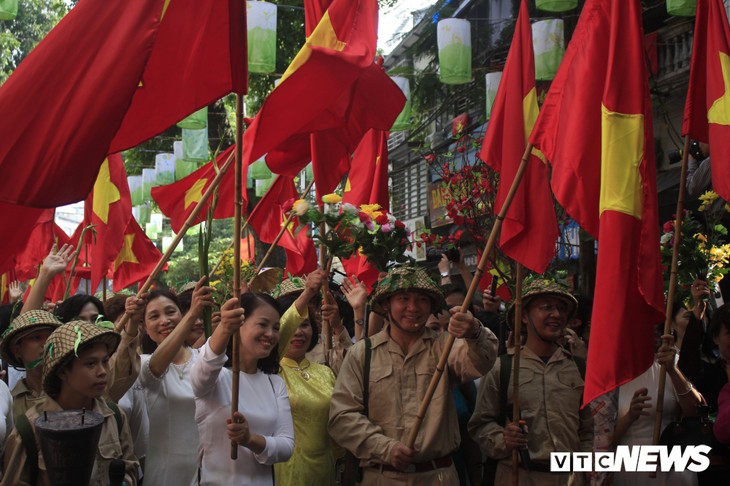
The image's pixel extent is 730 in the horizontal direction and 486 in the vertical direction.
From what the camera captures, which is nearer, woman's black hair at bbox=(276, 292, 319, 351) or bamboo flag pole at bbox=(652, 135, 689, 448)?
bamboo flag pole at bbox=(652, 135, 689, 448)

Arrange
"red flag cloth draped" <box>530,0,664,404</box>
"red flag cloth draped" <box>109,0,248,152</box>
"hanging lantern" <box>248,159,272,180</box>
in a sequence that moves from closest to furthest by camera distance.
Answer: "red flag cloth draped" <box>530,0,664,404</box>
"red flag cloth draped" <box>109,0,248,152</box>
"hanging lantern" <box>248,159,272,180</box>

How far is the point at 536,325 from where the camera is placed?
17.3ft

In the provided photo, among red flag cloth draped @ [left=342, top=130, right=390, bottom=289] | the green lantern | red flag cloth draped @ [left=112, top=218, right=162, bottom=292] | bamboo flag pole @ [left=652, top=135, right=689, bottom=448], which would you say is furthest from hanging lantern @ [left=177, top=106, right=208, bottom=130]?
bamboo flag pole @ [left=652, top=135, right=689, bottom=448]

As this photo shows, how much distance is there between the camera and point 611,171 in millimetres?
4340

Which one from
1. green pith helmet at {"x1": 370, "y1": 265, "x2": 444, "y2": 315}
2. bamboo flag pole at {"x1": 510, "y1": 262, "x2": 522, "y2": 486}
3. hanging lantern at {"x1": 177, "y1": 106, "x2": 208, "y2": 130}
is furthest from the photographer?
hanging lantern at {"x1": 177, "y1": 106, "x2": 208, "y2": 130}

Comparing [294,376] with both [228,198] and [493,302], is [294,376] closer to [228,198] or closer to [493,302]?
[493,302]

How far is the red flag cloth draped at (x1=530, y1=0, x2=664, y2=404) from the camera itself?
4145mm

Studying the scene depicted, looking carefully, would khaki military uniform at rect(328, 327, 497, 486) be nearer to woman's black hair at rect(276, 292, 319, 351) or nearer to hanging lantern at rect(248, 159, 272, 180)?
woman's black hair at rect(276, 292, 319, 351)

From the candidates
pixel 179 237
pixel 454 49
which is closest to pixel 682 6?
pixel 454 49

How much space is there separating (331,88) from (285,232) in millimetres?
3181

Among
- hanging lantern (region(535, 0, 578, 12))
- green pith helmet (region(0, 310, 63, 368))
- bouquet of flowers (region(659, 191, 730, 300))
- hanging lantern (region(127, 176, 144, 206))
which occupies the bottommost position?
green pith helmet (region(0, 310, 63, 368))

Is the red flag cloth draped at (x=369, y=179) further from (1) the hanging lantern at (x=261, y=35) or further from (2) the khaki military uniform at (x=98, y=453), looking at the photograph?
(1) the hanging lantern at (x=261, y=35)

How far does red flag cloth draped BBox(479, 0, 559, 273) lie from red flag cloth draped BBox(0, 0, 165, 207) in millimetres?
2353

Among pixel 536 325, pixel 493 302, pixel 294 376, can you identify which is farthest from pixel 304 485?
pixel 493 302
